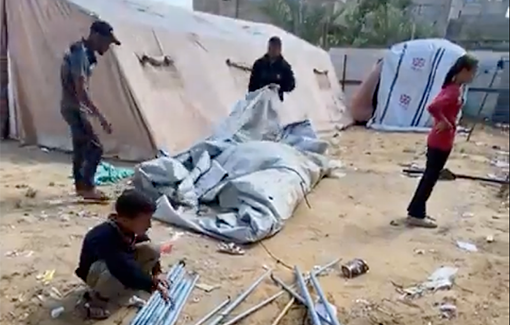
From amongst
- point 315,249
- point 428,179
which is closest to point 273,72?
point 428,179

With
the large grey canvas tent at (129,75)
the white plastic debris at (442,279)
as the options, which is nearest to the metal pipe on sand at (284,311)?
the white plastic debris at (442,279)

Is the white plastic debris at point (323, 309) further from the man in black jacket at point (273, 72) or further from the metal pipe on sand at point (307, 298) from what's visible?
the man in black jacket at point (273, 72)

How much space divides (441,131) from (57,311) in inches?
67.2

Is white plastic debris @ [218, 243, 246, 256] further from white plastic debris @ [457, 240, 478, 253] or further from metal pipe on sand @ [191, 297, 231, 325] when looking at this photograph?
white plastic debris @ [457, 240, 478, 253]

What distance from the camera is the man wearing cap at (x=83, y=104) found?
249cm

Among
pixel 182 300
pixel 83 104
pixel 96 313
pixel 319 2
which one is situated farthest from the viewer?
pixel 83 104

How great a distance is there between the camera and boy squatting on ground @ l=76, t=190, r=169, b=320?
4.99ft

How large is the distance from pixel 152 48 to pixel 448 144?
2.16m

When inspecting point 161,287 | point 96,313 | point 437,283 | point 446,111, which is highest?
point 446,111

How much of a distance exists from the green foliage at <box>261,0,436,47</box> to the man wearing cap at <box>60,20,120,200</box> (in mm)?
952

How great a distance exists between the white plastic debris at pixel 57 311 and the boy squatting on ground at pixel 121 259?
2.6 inches

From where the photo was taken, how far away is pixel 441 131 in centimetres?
255

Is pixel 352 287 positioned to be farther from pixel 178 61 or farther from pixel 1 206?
pixel 178 61

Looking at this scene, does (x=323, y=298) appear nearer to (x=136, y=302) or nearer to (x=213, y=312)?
(x=213, y=312)
